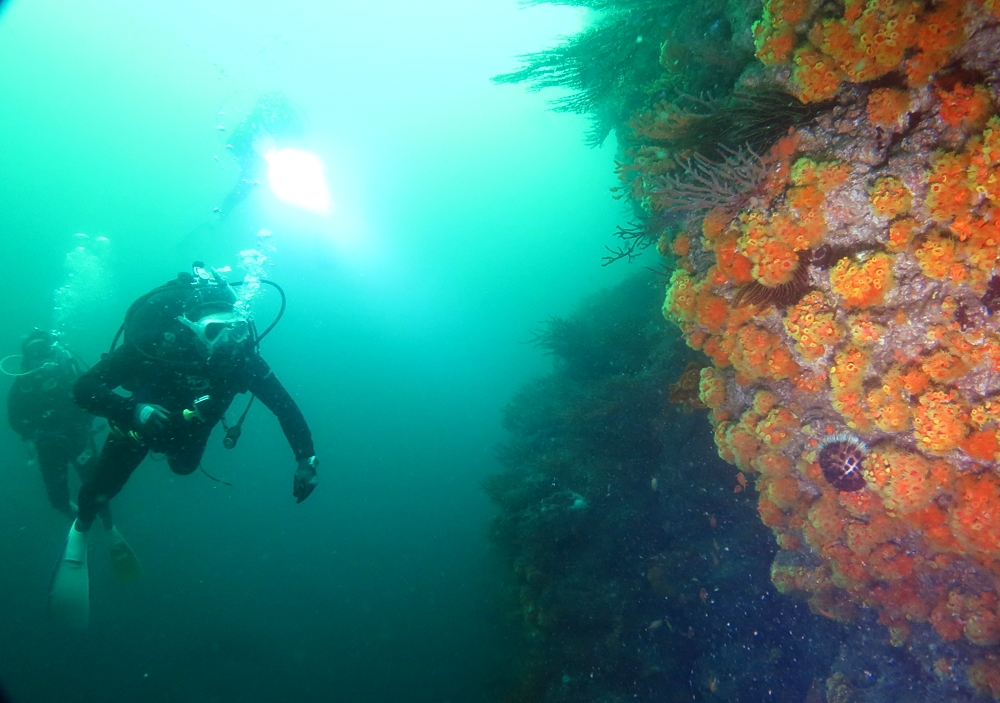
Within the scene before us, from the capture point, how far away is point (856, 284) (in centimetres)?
244

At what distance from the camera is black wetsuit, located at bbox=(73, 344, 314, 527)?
4.70 metres

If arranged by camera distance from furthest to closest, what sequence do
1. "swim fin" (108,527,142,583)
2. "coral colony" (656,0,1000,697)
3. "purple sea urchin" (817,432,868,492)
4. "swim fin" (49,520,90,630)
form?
"swim fin" (108,527,142,583) < "swim fin" (49,520,90,630) < "purple sea urchin" (817,432,868,492) < "coral colony" (656,0,1000,697)

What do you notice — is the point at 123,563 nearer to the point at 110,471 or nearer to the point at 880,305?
the point at 110,471

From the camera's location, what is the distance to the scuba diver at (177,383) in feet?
15.5

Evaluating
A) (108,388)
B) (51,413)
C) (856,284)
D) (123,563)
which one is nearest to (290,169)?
(51,413)

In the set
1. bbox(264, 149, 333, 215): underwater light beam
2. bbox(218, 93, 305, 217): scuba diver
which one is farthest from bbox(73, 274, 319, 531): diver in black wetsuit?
bbox(264, 149, 333, 215): underwater light beam

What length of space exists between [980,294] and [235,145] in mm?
24586

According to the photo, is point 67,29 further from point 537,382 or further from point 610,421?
point 610,421

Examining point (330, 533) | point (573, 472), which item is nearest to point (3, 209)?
point (330, 533)

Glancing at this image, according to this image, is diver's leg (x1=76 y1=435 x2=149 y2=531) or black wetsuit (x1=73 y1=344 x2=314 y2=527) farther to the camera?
diver's leg (x1=76 y1=435 x2=149 y2=531)

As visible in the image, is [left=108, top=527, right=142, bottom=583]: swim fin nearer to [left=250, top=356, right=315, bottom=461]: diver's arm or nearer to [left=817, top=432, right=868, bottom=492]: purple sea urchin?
[left=250, top=356, right=315, bottom=461]: diver's arm

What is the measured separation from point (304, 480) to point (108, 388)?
245 centimetres

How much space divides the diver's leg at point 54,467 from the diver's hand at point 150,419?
732cm

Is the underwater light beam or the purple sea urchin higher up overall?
the underwater light beam
